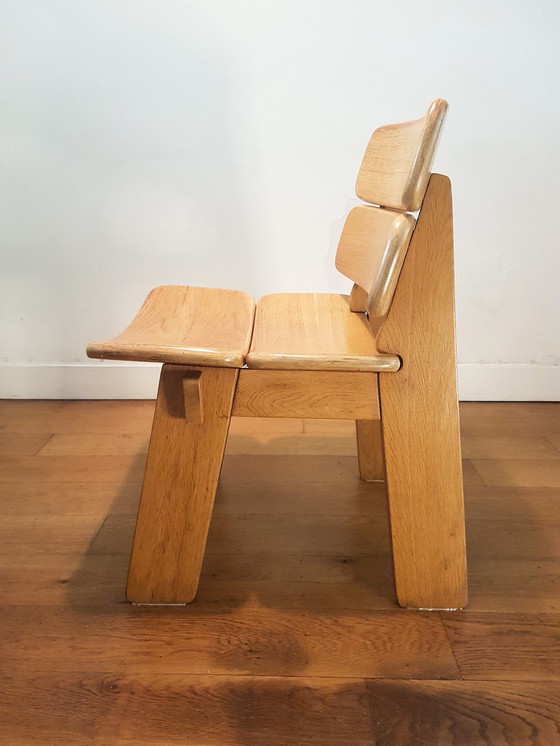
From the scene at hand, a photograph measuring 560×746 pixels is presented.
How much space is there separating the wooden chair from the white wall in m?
0.59

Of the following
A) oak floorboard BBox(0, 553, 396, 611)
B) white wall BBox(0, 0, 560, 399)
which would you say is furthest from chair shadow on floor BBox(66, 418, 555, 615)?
white wall BBox(0, 0, 560, 399)

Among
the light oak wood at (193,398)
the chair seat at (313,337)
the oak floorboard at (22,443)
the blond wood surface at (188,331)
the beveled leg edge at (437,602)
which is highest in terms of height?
the blond wood surface at (188,331)

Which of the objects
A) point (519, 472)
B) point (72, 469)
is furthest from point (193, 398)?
point (519, 472)

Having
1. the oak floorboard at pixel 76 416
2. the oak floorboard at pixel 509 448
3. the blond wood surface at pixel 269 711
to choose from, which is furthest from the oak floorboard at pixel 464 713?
the oak floorboard at pixel 76 416

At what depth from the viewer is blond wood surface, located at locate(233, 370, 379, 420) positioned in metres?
0.73

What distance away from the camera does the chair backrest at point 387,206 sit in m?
0.66

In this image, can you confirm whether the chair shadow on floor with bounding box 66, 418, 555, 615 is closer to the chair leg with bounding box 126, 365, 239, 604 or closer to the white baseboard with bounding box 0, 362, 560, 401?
the chair leg with bounding box 126, 365, 239, 604

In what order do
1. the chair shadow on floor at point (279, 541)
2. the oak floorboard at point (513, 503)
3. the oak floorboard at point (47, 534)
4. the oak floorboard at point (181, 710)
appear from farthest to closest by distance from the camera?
1. the oak floorboard at point (513, 503)
2. the oak floorboard at point (47, 534)
3. the chair shadow on floor at point (279, 541)
4. the oak floorboard at point (181, 710)

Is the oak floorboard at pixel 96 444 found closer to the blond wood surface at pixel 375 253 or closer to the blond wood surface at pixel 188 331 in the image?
the blond wood surface at pixel 188 331

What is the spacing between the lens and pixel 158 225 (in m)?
1.41

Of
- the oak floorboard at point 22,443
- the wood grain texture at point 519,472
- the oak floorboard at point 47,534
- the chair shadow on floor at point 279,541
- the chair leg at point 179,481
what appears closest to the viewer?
the chair leg at point 179,481

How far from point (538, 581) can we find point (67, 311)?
1.26m

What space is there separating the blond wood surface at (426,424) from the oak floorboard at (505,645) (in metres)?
0.04

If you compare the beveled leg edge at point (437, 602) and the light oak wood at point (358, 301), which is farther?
the light oak wood at point (358, 301)
